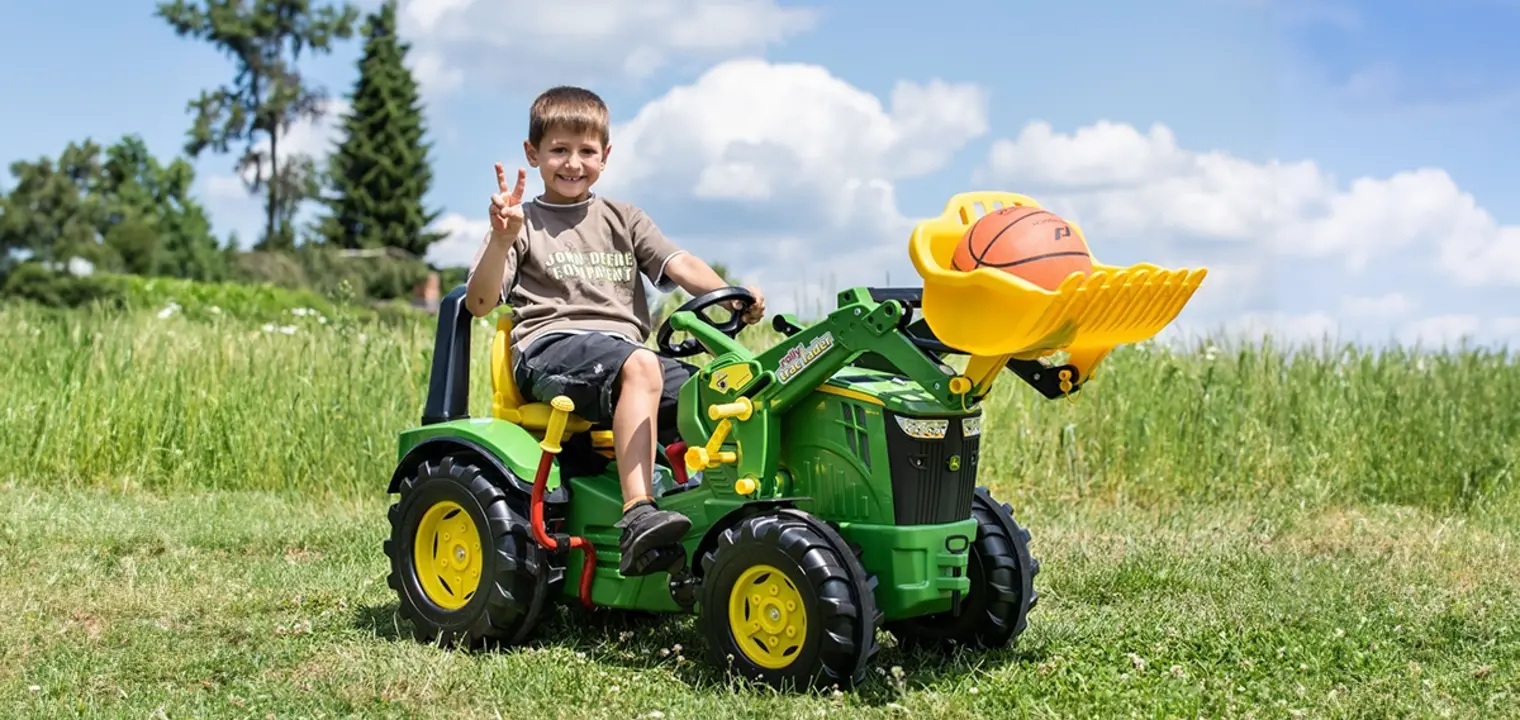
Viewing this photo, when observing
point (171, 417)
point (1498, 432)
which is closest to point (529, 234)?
point (171, 417)

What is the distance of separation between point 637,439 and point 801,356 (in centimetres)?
62

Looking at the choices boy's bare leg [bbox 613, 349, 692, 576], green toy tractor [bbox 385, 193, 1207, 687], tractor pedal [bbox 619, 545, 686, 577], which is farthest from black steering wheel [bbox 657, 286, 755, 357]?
tractor pedal [bbox 619, 545, 686, 577]

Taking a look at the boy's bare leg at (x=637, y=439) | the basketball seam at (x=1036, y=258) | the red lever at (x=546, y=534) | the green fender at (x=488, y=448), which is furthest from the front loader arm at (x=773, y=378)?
the green fender at (x=488, y=448)

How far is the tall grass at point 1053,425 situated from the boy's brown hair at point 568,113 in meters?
4.16

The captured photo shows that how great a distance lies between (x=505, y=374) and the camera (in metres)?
4.92

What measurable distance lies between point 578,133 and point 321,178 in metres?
43.2

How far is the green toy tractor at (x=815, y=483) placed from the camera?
3871 millimetres

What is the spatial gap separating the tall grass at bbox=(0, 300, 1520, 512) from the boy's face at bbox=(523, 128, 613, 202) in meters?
4.05

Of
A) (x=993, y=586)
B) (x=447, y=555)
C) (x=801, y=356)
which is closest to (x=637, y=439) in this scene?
(x=801, y=356)

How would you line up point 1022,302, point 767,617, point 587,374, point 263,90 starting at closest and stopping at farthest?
point 1022,302, point 767,617, point 587,374, point 263,90

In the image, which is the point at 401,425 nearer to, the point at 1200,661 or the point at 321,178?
the point at 1200,661

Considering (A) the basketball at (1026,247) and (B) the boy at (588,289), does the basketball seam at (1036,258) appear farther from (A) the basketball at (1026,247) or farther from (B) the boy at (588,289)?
(B) the boy at (588,289)

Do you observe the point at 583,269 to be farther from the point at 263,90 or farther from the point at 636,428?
the point at 263,90

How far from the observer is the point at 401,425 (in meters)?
8.82
